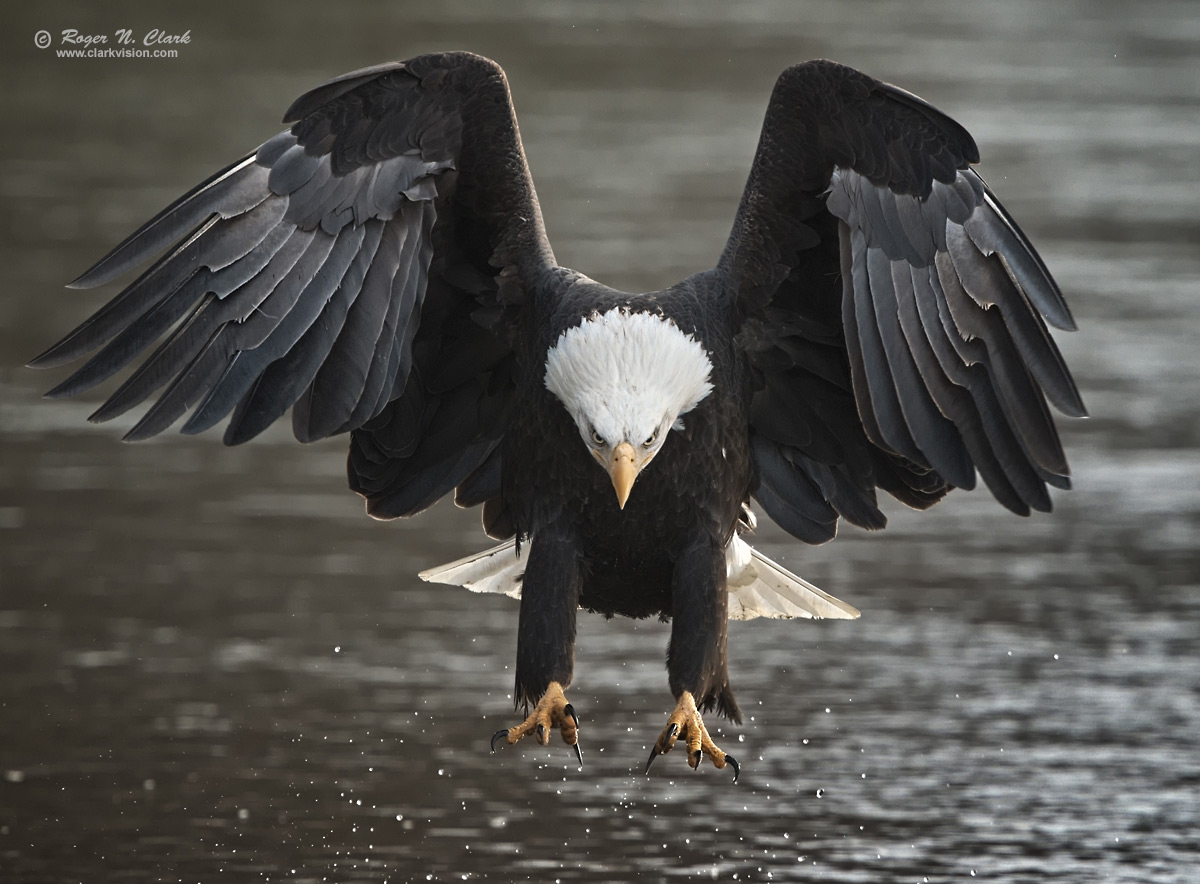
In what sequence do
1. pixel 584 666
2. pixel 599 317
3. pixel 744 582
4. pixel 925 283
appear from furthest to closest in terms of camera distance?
pixel 584 666
pixel 744 582
pixel 925 283
pixel 599 317

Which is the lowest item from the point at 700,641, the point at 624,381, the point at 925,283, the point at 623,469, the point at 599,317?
the point at 700,641

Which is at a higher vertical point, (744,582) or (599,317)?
(599,317)

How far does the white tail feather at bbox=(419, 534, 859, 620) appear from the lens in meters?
5.49

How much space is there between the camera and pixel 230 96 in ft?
40.8

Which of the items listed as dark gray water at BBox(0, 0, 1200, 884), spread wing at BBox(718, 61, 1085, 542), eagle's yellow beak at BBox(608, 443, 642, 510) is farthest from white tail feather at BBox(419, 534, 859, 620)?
eagle's yellow beak at BBox(608, 443, 642, 510)

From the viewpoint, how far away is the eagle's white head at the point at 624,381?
4.46 metres

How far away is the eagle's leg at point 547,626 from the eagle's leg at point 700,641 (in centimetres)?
23

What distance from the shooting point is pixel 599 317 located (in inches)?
180

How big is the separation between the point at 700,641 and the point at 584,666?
1.35 metres

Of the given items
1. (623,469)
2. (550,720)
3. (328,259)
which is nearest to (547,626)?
(550,720)

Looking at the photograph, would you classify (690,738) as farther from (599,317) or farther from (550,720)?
(599,317)

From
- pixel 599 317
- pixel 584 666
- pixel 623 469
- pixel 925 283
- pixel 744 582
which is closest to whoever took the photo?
pixel 623 469

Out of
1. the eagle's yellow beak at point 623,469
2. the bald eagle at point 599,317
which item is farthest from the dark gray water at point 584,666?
the eagle's yellow beak at point 623,469

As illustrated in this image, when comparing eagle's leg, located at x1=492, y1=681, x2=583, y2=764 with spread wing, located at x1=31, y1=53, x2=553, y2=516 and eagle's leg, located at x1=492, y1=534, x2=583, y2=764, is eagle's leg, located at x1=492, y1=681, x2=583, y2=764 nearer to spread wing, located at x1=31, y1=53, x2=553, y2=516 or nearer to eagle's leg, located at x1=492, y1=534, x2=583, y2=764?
eagle's leg, located at x1=492, y1=534, x2=583, y2=764
